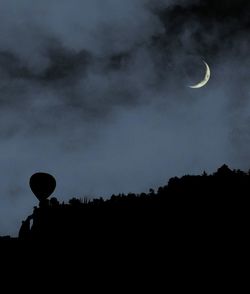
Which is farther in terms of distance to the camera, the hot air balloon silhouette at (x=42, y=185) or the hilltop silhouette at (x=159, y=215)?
the hot air balloon silhouette at (x=42, y=185)

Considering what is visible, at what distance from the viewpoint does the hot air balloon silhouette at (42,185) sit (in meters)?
16.7

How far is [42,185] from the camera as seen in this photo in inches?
659

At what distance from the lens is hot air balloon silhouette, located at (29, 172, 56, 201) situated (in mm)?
16719

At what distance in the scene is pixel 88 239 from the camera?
15367 mm

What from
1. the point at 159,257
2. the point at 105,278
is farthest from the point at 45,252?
the point at 159,257

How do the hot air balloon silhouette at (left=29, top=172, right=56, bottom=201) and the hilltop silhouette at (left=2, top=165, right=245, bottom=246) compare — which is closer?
the hilltop silhouette at (left=2, top=165, right=245, bottom=246)

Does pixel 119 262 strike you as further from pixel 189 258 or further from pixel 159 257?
pixel 189 258

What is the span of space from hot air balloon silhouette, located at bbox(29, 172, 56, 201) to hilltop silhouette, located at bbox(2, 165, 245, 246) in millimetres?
124

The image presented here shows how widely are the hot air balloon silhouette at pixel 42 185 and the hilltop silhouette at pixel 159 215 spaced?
12cm

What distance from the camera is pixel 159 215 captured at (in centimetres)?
1460

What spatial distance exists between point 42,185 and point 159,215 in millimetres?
4721

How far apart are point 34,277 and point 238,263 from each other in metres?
7.06

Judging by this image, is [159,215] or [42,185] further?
[42,185]

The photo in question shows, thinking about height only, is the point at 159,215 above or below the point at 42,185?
below
